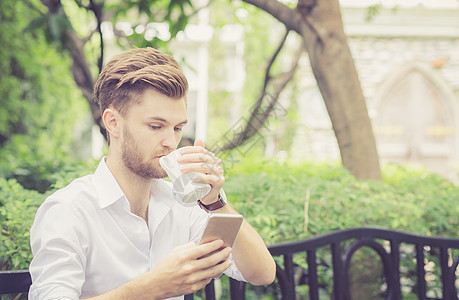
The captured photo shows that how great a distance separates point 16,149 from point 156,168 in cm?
563

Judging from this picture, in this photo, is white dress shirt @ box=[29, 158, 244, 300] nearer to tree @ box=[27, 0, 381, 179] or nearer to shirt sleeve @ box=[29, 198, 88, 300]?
shirt sleeve @ box=[29, 198, 88, 300]

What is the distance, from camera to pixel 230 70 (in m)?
11.1

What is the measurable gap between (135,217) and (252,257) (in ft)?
1.22

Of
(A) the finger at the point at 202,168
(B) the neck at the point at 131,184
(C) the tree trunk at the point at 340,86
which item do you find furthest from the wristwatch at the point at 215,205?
(C) the tree trunk at the point at 340,86

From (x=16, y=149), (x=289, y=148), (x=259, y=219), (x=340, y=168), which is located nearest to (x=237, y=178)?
(x=259, y=219)

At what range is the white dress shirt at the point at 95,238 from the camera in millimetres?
1142

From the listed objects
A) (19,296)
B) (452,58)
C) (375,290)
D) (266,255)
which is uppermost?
(452,58)

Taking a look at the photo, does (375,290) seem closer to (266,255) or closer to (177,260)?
(266,255)

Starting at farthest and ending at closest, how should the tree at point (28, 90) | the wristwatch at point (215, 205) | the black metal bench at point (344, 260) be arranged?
1. the tree at point (28, 90)
2. the black metal bench at point (344, 260)
3. the wristwatch at point (215, 205)

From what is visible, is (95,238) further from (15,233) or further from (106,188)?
(15,233)

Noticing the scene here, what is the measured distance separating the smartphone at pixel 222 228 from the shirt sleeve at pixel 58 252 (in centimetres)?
33

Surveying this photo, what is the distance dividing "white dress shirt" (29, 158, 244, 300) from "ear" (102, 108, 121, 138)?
11 cm

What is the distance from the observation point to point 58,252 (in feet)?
3.76

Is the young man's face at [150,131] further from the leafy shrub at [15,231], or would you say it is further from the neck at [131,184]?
the leafy shrub at [15,231]
